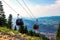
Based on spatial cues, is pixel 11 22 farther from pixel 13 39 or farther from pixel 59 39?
pixel 13 39

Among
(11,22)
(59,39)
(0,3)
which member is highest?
(0,3)

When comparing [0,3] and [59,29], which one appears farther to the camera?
[59,29]

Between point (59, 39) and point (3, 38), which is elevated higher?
point (3, 38)

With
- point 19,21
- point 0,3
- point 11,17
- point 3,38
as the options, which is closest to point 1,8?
point 0,3

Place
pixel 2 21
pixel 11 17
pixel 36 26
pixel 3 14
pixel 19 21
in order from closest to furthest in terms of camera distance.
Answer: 1. pixel 19 21
2. pixel 36 26
3. pixel 2 21
4. pixel 3 14
5. pixel 11 17

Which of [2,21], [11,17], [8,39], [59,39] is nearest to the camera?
[8,39]

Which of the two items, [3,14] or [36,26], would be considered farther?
[3,14]

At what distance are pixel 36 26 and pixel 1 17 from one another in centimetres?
3256

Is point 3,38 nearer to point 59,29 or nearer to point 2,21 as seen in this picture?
point 2,21

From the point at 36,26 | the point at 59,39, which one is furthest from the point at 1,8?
the point at 36,26

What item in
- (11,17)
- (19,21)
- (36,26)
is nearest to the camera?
(19,21)

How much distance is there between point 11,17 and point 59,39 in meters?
17.6

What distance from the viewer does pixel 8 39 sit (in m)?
19.7

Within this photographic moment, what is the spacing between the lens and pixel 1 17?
6569 centimetres
